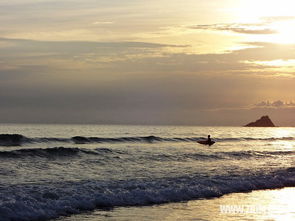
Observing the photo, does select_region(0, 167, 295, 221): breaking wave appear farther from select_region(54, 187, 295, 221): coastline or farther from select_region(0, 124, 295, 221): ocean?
select_region(54, 187, 295, 221): coastline

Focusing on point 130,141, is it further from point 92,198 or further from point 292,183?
point 92,198

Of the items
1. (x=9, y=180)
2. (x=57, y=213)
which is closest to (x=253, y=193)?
(x=57, y=213)

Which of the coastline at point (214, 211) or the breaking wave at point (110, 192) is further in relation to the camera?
the breaking wave at point (110, 192)

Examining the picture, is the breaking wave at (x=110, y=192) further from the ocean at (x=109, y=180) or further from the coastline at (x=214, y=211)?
the coastline at (x=214, y=211)

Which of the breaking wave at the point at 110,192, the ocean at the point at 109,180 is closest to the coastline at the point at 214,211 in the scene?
the ocean at the point at 109,180

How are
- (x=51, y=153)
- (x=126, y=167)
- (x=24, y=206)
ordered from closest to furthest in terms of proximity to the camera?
(x=24, y=206) < (x=126, y=167) < (x=51, y=153)

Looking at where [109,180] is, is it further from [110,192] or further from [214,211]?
[214,211]

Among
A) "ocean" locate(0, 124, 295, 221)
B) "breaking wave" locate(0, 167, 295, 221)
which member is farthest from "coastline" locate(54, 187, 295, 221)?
"breaking wave" locate(0, 167, 295, 221)

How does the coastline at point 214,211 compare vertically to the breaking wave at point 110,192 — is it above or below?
below

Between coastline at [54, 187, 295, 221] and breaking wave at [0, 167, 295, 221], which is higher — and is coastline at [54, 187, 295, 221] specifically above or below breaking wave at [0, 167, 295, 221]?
below

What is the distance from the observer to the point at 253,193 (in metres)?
22.6

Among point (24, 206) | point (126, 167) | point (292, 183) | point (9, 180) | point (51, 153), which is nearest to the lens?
point (24, 206)

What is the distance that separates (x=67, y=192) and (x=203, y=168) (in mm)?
13099

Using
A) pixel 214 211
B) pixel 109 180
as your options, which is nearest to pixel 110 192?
pixel 109 180
